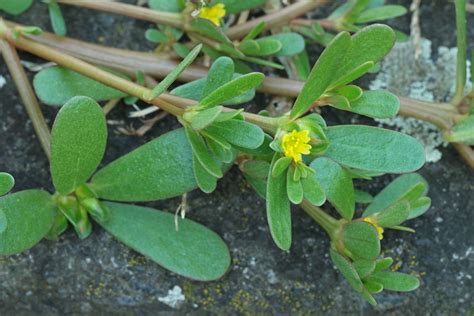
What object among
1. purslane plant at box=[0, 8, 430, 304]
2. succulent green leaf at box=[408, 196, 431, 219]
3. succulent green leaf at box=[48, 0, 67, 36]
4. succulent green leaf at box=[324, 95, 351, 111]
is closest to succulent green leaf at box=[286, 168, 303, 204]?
purslane plant at box=[0, 8, 430, 304]

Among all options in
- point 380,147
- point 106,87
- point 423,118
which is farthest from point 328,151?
point 106,87

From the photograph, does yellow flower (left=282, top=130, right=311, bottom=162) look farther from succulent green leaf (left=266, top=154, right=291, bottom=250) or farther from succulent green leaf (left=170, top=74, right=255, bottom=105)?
succulent green leaf (left=170, top=74, right=255, bottom=105)

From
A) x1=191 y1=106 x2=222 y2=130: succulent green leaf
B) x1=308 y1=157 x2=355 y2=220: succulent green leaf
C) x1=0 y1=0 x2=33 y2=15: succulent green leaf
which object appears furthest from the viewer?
x1=0 y1=0 x2=33 y2=15: succulent green leaf

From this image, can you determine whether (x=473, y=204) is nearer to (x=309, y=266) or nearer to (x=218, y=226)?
(x=309, y=266)

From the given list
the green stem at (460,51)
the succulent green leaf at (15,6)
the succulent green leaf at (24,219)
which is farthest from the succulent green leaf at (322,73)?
the succulent green leaf at (15,6)

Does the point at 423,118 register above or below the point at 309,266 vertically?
above

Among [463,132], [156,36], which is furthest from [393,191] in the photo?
[156,36]
